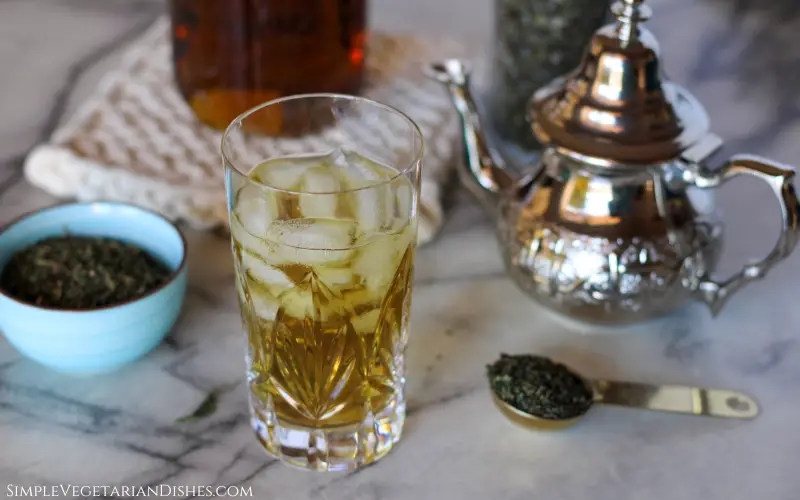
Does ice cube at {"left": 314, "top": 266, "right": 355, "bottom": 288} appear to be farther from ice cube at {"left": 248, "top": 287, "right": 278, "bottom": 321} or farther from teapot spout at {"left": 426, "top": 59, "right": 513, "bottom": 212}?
teapot spout at {"left": 426, "top": 59, "right": 513, "bottom": 212}

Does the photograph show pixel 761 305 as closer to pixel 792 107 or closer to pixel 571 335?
pixel 571 335

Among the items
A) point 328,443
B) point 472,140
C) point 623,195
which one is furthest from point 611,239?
point 328,443

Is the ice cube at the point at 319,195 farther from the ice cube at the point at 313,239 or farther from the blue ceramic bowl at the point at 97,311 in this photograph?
the blue ceramic bowl at the point at 97,311

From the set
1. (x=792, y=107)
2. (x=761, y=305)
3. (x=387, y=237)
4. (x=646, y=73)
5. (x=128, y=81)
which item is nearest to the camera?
(x=387, y=237)

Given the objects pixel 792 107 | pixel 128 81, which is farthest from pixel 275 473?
pixel 792 107

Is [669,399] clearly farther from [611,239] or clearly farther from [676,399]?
[611,239]

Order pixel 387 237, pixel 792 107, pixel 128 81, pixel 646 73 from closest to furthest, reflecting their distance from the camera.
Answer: pixel 387 237 < pixel 646 73 < pixel 128 81 < pixel 792 107

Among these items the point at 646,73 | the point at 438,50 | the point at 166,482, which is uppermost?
the point at 646,73

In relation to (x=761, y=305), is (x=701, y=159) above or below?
above
